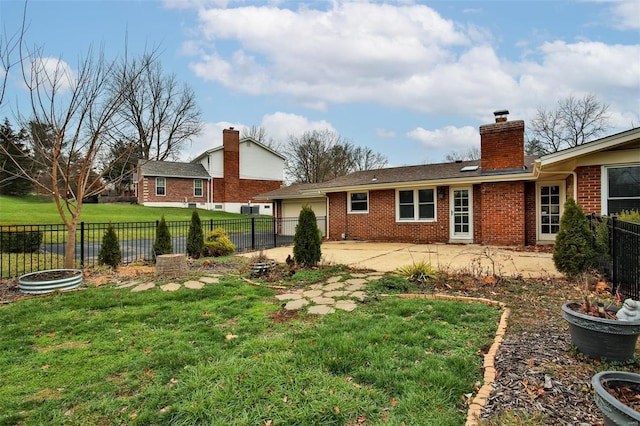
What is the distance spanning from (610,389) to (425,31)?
1016 centimetres

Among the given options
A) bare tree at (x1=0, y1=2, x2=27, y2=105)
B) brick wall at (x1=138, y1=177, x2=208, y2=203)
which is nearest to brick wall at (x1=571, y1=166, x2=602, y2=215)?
bare tree at (x1=0, y1=2, x2=27, y2=105)

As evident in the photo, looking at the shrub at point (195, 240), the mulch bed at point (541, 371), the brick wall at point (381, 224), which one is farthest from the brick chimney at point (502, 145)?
the shrub at point (195, 240)

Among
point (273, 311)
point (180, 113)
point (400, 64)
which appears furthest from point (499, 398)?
point (180, 113)

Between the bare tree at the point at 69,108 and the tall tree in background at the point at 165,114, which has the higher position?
the tall tree in background at the point at 165,114

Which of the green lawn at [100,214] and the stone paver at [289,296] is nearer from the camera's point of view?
the stone paver at [289,296]

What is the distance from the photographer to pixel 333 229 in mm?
16016

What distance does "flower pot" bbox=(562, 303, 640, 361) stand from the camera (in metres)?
2.66

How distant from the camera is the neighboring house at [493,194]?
26.7 ft

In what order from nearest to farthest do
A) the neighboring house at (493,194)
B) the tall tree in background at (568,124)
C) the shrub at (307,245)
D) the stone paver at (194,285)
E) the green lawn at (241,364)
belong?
the green lawn at (241,364) < the stone paver at (194,285) < the shrub at (307,245) < the neighboring house at (493,194) < the tall tree in background at (568,124)

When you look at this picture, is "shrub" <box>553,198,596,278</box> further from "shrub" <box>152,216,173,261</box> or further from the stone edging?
"shrub" <box>152,216,173,261</box>

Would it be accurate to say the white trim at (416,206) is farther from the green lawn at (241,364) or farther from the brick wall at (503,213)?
the green lawn at (241,364)

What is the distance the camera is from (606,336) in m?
2.73

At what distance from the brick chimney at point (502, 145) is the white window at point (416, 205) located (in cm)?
218

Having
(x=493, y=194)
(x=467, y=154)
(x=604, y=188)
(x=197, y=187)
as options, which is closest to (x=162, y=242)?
(x=493, y=194)
